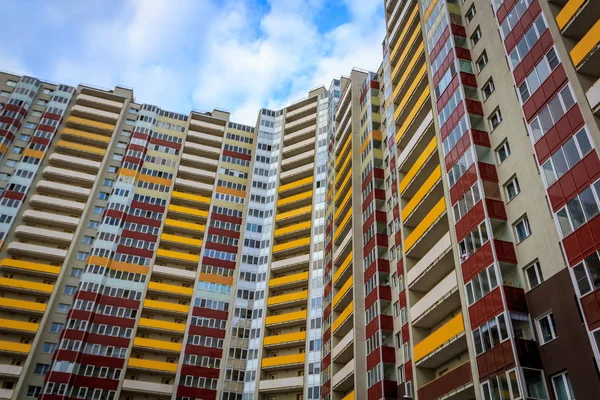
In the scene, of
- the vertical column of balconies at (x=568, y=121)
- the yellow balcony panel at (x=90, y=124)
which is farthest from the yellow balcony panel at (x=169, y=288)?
the vertical column of balconies at (x=568, y=121)

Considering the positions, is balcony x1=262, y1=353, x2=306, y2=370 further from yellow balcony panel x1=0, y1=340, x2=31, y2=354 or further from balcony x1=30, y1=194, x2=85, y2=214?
balcony x1=30, y1=194, x2=85, y2=214

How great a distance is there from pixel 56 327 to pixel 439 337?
58.9 m

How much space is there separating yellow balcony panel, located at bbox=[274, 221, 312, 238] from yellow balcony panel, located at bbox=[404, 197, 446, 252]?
121 ft

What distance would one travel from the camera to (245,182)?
100000 millimetres

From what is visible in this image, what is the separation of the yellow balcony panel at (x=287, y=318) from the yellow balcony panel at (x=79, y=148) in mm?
45057

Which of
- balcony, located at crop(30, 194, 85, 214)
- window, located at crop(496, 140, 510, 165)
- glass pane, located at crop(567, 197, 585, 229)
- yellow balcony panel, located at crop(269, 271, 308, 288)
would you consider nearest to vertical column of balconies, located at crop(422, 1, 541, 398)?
window, located at crop(496, 140, 510, 165)

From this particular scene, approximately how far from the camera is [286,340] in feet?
243

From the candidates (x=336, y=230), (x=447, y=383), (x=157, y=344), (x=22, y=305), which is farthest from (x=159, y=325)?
(x=447, y=383)

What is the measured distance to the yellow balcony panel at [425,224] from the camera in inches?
1706

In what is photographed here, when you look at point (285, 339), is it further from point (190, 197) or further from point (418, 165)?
point (418, 165)

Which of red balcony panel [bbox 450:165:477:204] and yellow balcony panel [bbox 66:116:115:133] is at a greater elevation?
yellow balcony panel [bbox 66:116:115:133]

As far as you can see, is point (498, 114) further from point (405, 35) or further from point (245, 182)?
point (245, 182)

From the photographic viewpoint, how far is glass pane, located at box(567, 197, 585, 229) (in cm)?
2730

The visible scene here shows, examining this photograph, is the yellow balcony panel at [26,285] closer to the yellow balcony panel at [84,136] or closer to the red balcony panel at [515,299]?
the yellow balcony panel at [84,136]
